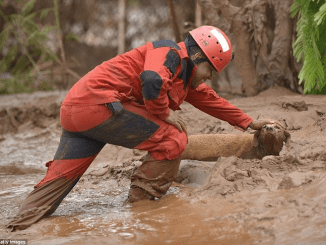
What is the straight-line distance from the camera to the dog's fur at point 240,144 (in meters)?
2.99

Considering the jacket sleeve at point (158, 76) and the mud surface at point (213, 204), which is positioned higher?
the jacket sleeve at point (158, 76)

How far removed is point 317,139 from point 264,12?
2.49 metres

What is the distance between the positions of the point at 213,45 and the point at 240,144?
3.13 feet

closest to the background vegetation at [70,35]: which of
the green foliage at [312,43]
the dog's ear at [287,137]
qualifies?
the green foliage at [312,43]

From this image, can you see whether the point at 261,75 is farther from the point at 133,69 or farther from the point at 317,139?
the point at 133,69

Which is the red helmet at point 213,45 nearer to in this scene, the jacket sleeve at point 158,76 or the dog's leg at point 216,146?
the jacket sleeve at point 158,76

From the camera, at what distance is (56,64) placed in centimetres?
870

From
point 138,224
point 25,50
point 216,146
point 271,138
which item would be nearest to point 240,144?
point 216,146

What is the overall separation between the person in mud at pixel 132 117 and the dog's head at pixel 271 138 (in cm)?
62

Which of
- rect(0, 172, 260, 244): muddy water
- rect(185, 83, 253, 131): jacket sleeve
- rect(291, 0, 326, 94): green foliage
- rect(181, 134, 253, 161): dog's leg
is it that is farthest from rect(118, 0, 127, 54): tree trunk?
rect(0, 172, 260, 244): muddy water

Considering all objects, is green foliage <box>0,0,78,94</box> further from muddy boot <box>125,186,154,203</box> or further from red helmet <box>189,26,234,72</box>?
red helmet <box>189,26,234,72</box>

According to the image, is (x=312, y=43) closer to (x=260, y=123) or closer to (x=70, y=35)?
(x=260, y=123)

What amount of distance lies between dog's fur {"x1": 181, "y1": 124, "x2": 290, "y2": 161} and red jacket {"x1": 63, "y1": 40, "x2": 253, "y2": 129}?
66 centimetres

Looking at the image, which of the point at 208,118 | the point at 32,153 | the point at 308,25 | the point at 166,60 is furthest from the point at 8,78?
the point at 166,60
